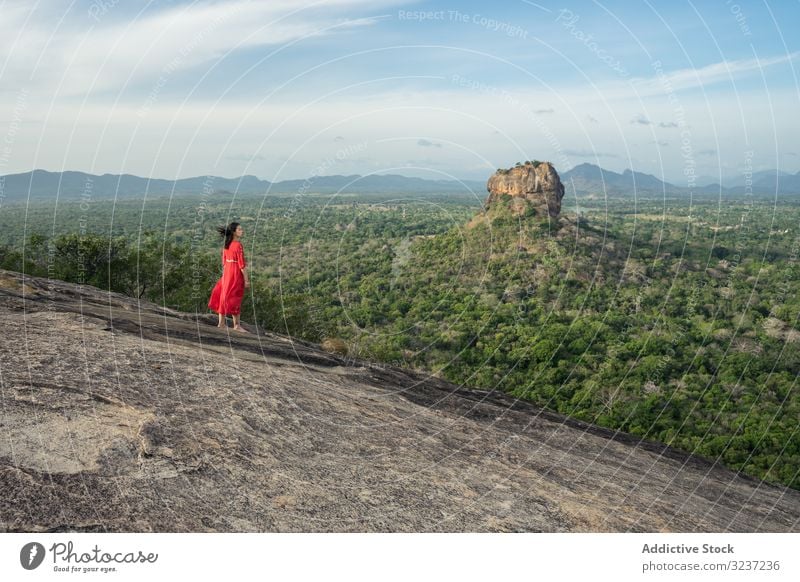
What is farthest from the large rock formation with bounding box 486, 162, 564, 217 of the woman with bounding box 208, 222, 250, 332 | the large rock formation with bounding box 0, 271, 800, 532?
the large rock formation with bounding box 0, 271, 800, 532

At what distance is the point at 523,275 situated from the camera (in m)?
49.9

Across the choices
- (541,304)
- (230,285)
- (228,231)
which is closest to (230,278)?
(230,285)

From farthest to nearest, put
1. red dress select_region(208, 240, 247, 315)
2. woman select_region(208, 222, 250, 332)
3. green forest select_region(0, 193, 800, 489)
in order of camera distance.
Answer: green forest select_region(0, 193, 800, 489) < red dress select_region(208, 240, 247, 315) < woman select_region(208, 222, 250, 332)

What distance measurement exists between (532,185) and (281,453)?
6624cm

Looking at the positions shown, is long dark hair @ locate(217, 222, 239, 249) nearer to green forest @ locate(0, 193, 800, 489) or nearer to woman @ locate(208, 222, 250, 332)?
woman @ locate(208, 222, 250, 332)

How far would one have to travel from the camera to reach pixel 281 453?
705cm

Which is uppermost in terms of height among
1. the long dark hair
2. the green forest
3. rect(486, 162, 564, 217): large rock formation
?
rect(486, 162, 564, 217): large rock formation

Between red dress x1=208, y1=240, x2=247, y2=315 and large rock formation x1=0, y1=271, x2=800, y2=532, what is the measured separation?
1071 millimetres

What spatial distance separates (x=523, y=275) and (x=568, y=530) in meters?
44.0

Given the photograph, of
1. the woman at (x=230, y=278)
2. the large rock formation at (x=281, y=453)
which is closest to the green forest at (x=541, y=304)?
the woman at (x=230, y=278)

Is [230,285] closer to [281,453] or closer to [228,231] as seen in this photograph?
[228,231]

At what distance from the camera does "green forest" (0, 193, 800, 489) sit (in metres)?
27.3

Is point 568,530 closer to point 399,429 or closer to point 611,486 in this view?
point 611,486

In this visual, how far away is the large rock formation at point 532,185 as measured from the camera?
226 ft
